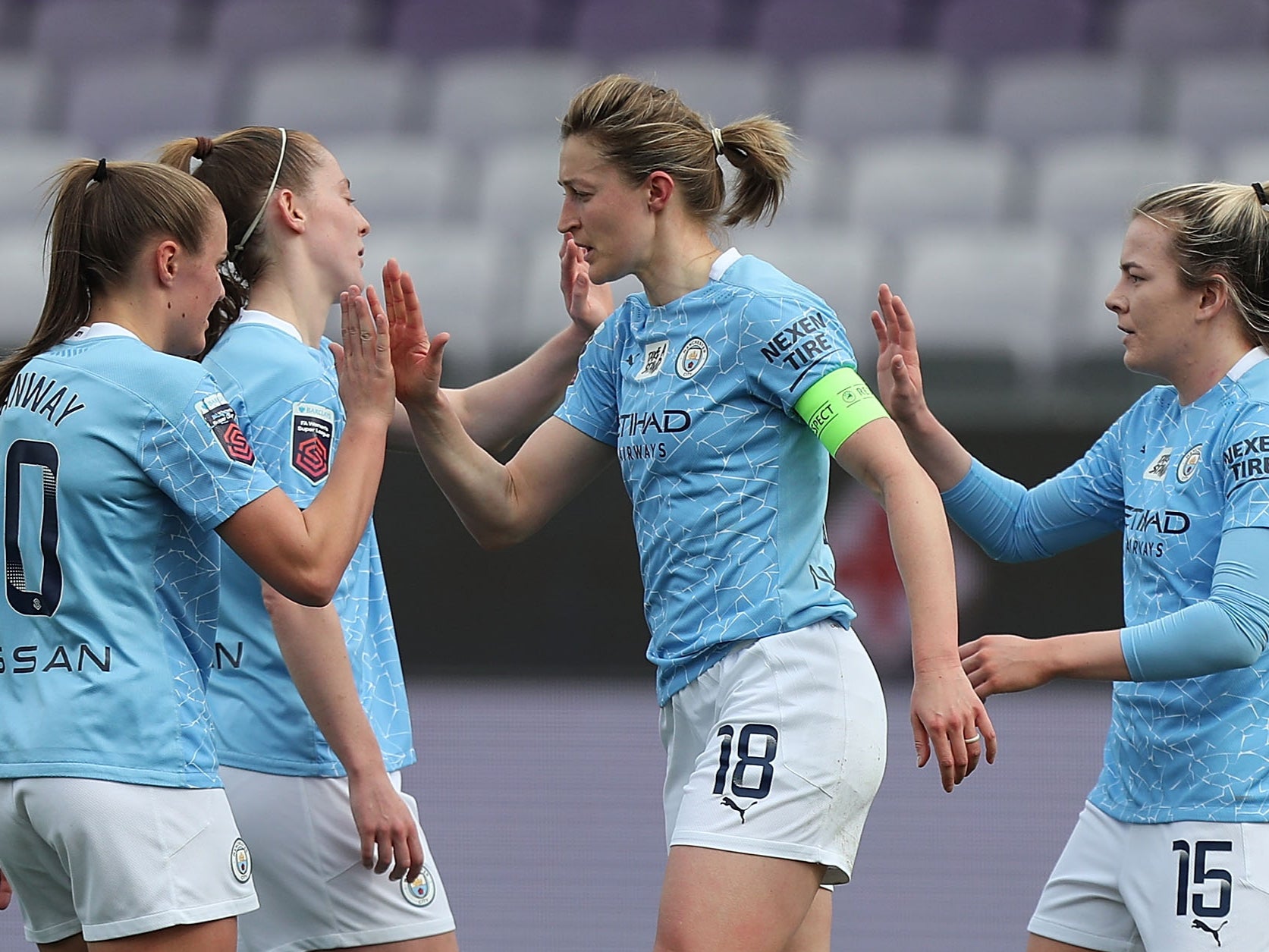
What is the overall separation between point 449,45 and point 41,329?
24.8ft

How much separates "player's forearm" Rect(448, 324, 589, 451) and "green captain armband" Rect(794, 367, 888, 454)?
2.67 feet

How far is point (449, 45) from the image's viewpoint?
31.1 feet

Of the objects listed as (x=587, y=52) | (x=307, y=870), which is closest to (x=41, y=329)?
(x=307, y=870)

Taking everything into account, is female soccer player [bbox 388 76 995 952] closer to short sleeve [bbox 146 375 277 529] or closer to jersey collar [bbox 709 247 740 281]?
jersey collar [bbox 709 247 740 281]

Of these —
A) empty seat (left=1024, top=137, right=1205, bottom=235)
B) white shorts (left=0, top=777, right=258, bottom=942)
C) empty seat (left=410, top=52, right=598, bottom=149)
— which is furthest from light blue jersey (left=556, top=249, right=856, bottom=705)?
empty seat (left=410, top=52, right=598, bottom=149)

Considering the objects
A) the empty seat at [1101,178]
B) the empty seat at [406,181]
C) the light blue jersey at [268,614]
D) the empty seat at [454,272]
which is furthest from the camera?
the empty seat at [406,181]

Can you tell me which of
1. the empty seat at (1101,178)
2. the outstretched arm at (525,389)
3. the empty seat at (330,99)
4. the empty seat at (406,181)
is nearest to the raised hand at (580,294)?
the outstretched arm at (525,389)

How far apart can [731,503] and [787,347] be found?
0.25 metres

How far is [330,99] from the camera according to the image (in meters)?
8.80

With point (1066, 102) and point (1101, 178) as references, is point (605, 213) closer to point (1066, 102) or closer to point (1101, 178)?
point (1101, 178)

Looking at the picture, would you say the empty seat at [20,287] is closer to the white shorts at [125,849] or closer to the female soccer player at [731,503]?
the female soccer player at [731,503]

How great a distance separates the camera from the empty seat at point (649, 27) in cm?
919

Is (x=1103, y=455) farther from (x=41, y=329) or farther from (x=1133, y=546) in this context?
(x=41, y=329)

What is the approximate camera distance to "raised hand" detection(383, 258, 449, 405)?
8.74ft
